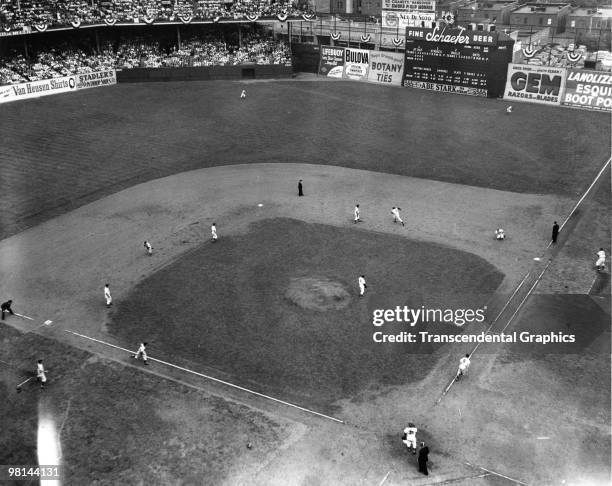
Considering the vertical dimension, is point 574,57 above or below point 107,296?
above

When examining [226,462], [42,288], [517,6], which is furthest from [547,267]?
[517,6]

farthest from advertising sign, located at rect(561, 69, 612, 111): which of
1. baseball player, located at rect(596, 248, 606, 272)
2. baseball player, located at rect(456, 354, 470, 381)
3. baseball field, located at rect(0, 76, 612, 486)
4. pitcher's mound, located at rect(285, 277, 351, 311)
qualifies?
baseball player, located at rect(456, 354, 470, 381)

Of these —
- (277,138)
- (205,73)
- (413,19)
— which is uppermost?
(413,19)

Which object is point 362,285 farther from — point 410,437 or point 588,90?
point 588,90

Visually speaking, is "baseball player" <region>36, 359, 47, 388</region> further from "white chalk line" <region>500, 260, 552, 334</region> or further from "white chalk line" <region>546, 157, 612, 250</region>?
"white chalk line" <region>546, 157, 612, 250</region>

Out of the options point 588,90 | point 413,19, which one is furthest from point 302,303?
point 413,19

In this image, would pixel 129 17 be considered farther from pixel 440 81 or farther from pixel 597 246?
pixel 597 246

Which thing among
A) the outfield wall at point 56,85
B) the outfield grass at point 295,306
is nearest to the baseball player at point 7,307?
the outfield grass at point 295,306
